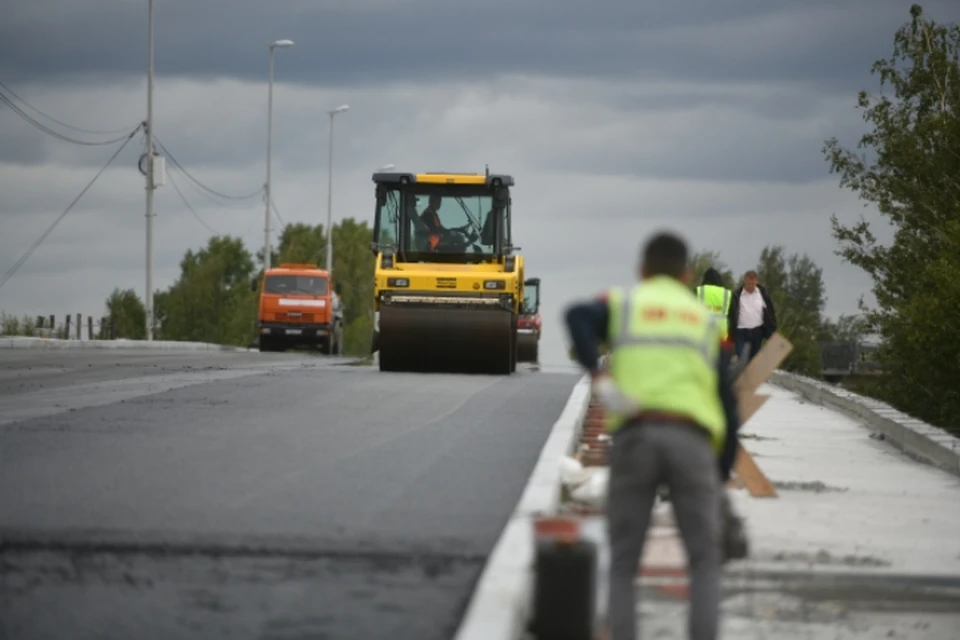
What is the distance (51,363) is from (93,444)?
52.8 ft

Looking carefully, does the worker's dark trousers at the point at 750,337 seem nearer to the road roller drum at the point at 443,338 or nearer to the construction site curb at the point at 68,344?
the road roller drum at the point at 443,338

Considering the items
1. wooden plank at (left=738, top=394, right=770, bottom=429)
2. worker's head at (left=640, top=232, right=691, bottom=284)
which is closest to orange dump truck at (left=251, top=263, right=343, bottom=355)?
wooden plank at (left=738, top=394, right=770, bottom=429)

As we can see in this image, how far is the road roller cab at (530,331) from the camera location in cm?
5272

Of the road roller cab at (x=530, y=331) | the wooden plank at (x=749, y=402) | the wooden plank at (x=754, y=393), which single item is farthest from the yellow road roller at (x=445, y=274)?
the road roller cab at (x=530, y=331)

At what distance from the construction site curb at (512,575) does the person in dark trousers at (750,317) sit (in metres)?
8.85

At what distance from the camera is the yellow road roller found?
94.7 feet

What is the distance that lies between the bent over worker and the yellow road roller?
71.9 feet

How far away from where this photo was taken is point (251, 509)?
11.0 metres

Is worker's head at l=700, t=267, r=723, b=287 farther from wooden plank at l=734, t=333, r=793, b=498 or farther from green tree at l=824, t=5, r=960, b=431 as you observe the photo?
green tree at l=824, t=5, r=960, b=431

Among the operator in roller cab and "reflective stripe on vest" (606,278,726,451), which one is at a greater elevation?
the operator in roller cab

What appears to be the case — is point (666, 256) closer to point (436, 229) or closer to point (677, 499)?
point (677, 499)

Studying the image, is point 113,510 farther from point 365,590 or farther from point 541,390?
point 541,390

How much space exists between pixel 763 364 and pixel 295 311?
41465 mm

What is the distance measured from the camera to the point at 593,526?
25.3ft
